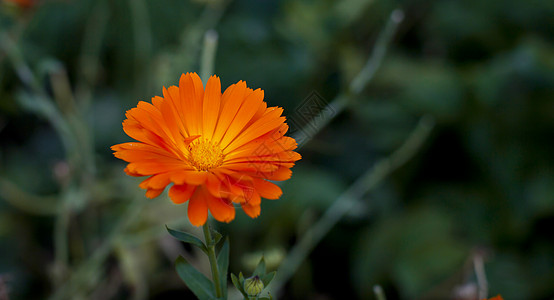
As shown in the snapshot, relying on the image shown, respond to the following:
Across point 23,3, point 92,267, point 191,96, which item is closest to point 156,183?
point 191,96

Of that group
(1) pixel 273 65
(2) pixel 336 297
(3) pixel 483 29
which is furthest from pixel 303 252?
(3) pixel 483 29

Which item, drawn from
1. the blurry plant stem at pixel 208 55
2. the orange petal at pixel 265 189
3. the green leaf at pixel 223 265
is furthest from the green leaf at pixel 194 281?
the blurry plant stem at pixel 208 55

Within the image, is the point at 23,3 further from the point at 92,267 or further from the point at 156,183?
the point at 156,183

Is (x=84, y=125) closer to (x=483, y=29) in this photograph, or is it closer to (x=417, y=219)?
(x=417, y=219)

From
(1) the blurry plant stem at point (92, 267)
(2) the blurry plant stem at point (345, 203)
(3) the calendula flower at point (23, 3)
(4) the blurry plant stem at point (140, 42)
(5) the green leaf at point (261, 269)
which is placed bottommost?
(2) the blurry plant stem at point (345, 203)

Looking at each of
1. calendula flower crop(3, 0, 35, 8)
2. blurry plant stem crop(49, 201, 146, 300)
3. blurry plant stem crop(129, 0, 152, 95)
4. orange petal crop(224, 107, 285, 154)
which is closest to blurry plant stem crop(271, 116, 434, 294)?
blurry plant stem crop(49, 201, 146, 300)

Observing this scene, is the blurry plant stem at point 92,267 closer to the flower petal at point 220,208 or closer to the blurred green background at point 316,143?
the blurred green background at point 316,143
